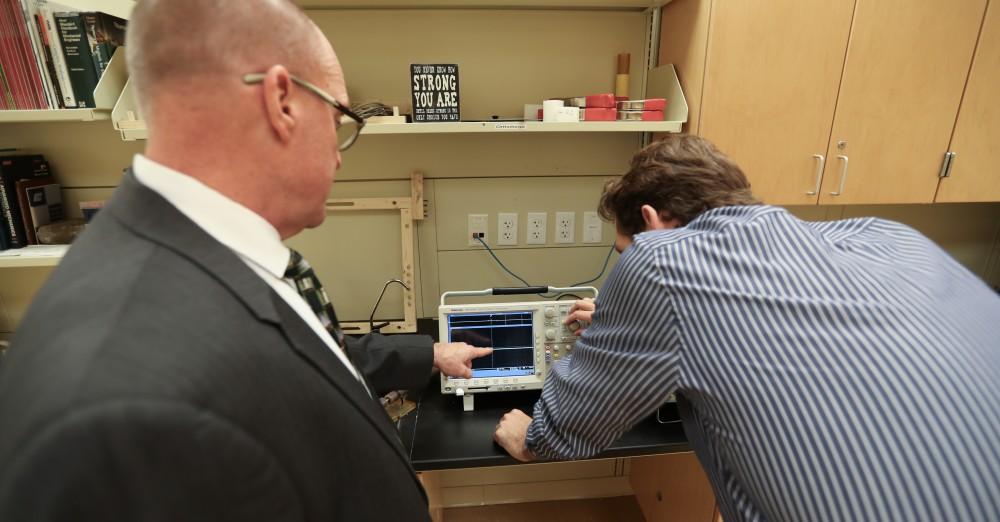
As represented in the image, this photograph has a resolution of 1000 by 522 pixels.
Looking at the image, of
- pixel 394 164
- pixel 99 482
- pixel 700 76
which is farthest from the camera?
pixel 394 164

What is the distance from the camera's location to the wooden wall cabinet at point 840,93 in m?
1.22

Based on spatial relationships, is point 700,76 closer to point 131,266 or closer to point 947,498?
point 947,498

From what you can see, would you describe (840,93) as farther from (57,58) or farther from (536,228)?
(57,58)

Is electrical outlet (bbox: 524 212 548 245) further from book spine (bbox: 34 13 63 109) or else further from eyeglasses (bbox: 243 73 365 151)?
book spine (bbox: 34 13 63 109)

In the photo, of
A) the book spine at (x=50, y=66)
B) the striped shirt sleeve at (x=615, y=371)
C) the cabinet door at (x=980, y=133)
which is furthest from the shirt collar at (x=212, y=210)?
the cabinet door at (x=980, y=133)

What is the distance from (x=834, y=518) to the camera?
64 centimetres

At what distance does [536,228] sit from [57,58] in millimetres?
1432

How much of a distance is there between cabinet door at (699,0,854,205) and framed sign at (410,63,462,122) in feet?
2.32

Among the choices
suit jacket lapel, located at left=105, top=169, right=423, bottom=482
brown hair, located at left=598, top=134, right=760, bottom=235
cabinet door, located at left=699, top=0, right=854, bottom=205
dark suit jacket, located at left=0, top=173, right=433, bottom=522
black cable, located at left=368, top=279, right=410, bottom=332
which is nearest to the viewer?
dark suit jacket, located at left=0, top=173, right=433, bottom=522

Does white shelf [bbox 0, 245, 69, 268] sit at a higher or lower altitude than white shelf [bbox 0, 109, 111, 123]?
lower

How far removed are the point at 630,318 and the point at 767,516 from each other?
398mm

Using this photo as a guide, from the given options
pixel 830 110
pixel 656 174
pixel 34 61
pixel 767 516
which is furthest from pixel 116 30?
pixel 830 110

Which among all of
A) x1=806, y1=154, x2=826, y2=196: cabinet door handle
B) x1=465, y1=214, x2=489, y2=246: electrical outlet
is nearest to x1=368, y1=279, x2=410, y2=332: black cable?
x1=465, y1=214, x2=489, y2=246: electrical outlet

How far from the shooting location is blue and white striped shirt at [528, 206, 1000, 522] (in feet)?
2.01
